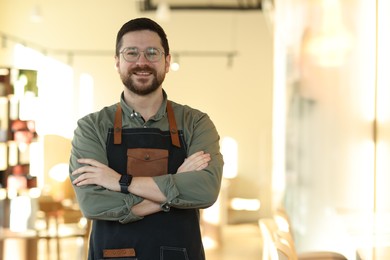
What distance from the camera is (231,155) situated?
1141cm

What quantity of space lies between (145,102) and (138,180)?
25cm

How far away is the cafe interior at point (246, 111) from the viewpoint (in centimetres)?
441

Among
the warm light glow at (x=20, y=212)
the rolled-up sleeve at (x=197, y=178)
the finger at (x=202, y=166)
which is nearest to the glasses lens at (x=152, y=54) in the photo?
the rolled-up sleeve at (x=197, y=178)

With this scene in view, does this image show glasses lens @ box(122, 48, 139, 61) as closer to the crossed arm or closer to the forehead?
the forehead

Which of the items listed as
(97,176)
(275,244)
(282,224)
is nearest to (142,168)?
(97,176)

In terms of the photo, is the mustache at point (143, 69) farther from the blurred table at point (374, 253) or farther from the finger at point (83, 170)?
the blurred table at point (374, 253)

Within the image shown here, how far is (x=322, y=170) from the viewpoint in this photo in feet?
19.4

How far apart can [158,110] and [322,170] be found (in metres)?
3.68

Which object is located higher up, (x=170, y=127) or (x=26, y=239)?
(x=170, y=127)

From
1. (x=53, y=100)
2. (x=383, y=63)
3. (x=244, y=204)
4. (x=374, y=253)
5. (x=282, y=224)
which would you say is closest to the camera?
(x=374, y=253)

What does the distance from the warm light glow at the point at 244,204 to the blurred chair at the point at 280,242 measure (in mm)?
6479

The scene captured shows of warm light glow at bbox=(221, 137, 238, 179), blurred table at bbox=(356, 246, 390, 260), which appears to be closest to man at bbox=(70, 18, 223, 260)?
blurred table at bbox=(356, 246, 390, 260)

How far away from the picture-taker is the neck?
7.90 feet

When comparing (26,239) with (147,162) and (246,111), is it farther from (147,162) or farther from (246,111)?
(246,111)
